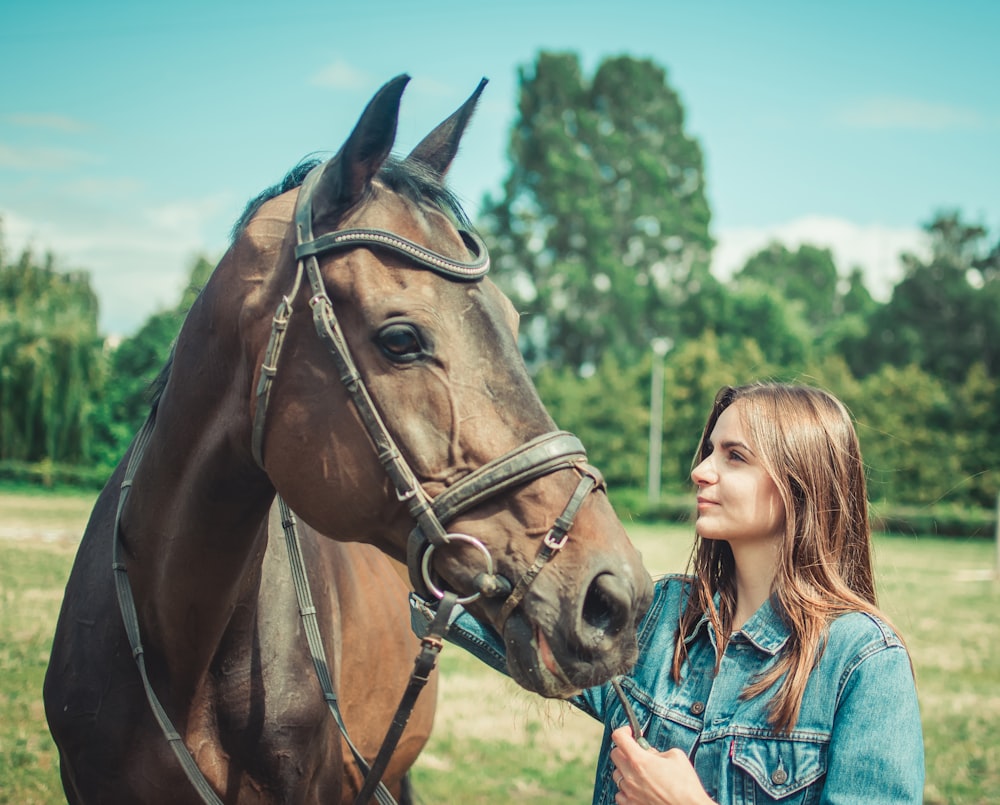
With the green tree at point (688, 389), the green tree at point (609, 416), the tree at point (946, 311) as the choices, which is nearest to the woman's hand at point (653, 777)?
the green tree at point (609, 416)

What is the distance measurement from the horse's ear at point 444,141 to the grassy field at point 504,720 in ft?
4.89

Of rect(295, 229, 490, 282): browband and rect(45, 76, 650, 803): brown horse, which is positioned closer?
rect(45, 76, 650, 803): brown horse

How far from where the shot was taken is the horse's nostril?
1.71 m

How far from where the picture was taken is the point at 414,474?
1.92 metres

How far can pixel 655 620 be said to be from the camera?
225 centimetres

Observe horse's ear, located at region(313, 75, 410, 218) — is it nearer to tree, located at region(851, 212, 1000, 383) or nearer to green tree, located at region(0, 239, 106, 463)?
green tree, located at region(0, 239, 106, 463)

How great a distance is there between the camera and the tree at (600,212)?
137ft

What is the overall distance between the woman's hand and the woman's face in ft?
1.75

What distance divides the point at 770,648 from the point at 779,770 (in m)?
0.26

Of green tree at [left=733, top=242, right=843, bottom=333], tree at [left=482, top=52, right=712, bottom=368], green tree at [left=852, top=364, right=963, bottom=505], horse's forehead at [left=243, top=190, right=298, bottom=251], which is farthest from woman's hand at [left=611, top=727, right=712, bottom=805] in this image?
green tree at [left=733, top=242, right=843, bottom=333]

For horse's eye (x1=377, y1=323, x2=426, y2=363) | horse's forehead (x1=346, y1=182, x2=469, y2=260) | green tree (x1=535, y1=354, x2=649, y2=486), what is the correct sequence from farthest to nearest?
1. green tree (x1=535, y1=354, x2=649, y2=486)
2. horse's forehead (x1=346, y1=182, x2=469, y2=260)
3. horse's eye (x1=377, y1=323, x2=426, y2=363)

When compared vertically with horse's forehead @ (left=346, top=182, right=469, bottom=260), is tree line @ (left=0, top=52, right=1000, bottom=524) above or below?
above

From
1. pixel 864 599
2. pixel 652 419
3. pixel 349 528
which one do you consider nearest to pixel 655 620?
pixel 864 599

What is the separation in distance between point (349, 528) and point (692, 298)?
144 feet
